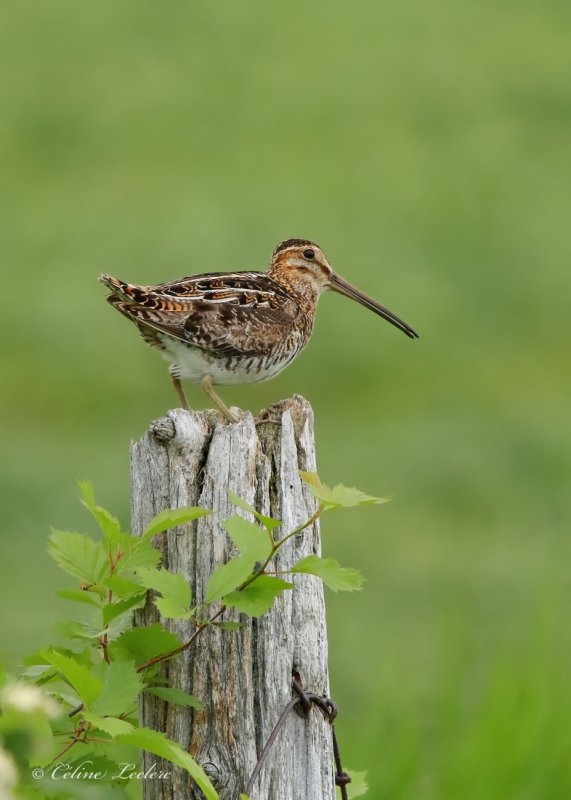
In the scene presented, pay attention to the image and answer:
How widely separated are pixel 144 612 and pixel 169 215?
1144 cm

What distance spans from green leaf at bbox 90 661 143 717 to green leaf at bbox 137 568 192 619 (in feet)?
0.39

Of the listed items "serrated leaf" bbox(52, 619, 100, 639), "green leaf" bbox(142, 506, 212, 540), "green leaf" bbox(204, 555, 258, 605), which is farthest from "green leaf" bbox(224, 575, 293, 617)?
"serrated leaf" bbox(52, 619, 100, 639)

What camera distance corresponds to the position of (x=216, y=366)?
4414mm

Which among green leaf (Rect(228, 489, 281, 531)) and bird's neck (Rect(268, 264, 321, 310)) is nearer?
green leaf (Rect(228, 489, 281, 531))

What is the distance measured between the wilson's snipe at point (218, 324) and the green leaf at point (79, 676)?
176 centimetres

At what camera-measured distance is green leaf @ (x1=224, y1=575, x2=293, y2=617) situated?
260cm

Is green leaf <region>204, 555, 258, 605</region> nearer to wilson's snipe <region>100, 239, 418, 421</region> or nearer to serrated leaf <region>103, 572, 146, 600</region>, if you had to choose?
serrated leaf <region>103, 572, 146, 600</region>

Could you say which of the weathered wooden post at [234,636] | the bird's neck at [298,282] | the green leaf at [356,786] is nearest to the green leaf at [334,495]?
the weathered wooden post at [234,636]

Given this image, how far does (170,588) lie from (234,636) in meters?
0.23

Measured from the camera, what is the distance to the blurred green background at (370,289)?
6.98 meters

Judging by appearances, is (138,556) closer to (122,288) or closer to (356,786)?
(356,786)

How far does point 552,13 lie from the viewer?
18.5m

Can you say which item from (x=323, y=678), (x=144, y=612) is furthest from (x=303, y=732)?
(x=144, y=612)

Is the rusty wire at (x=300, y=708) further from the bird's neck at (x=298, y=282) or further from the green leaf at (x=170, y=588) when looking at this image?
the bird's neck at (x=298, y=282)
